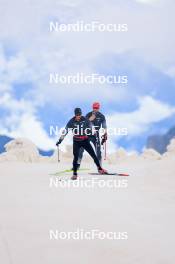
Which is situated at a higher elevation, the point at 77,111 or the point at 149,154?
the point at 77,111

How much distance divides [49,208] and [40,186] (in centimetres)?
300

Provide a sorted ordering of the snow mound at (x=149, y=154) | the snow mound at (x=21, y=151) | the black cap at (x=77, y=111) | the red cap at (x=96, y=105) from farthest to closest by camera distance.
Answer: the snow mound at (x=149, y=154) < the snow mound at (x=21, y=151) < the red cap at (x=96, y=105) < the black cap at (x=77, y=111)

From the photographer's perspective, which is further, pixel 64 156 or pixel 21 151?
pixel 21 151

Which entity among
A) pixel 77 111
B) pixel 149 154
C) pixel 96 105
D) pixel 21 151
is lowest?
pixel 149 154

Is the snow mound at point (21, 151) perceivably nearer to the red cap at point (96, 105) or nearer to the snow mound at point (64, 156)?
the snow mound at point (64, 156)

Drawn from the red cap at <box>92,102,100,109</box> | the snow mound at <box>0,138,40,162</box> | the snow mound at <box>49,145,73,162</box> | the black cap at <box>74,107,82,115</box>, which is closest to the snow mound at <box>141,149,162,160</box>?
the snow mound at <box>49,145,73,162</box>

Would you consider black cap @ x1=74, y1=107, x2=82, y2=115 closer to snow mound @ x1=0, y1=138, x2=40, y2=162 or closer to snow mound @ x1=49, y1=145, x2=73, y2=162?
snow mound @ x1=49, y1=145, x2=73, y2=162

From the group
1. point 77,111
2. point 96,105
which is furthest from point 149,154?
point 77,111

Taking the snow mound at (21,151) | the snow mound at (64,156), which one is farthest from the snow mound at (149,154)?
the snow mound at (21,151)

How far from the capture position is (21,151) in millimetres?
28062

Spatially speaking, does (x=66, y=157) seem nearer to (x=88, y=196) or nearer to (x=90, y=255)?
(x=88, y=196)

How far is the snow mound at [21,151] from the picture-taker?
27.7 meters

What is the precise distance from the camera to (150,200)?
9.83m

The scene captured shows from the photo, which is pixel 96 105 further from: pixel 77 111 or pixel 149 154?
pixel 149 154
